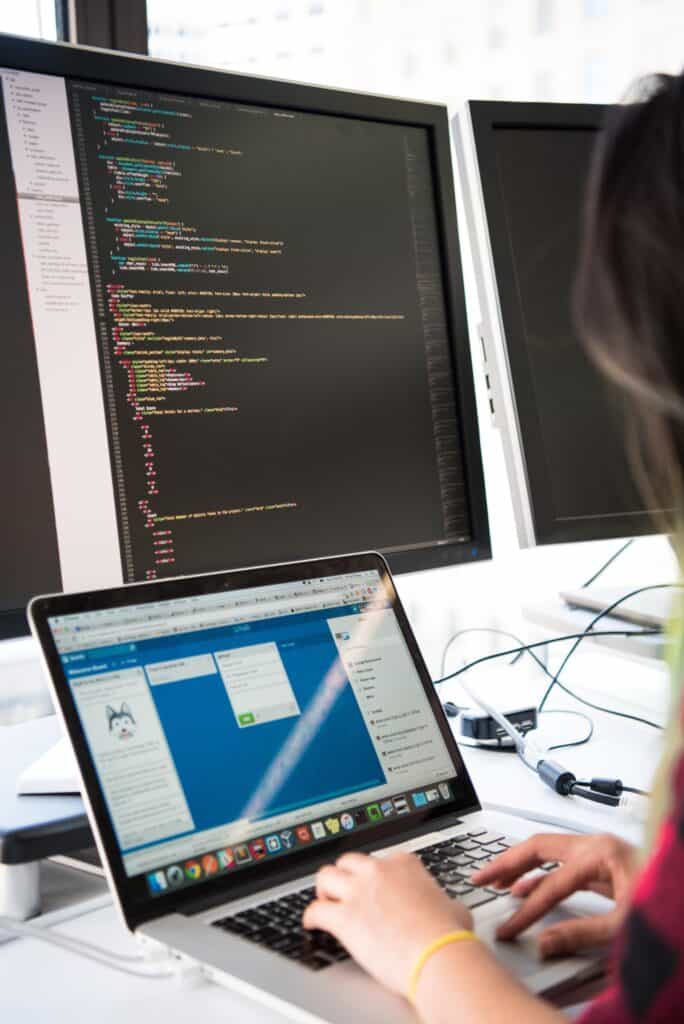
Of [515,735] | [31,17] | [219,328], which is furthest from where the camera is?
[31,17]

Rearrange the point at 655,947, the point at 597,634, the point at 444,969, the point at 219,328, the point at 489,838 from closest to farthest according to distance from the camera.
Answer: the point at 655,947 < the point at 444,969 < the point at 489,838 < the point at 219,328 < the point at 597,634

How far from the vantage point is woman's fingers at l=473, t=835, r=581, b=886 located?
664 mm

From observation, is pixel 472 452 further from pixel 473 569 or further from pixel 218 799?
pixel 473 569

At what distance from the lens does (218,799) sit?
678 mm

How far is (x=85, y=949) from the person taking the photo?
0.65m

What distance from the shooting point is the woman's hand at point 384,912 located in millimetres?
542

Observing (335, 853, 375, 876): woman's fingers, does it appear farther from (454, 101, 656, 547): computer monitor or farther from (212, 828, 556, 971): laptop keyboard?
(454, 101, 656, 547): computer monitor

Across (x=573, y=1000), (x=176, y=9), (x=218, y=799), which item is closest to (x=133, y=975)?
(x=218, y=799)

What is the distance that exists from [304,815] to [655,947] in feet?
1.10

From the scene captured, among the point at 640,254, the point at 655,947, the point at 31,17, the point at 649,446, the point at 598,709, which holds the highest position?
the point at 31,17

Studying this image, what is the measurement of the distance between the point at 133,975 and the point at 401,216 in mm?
704

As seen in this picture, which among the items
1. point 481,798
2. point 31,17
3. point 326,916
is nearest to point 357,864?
point 326,916

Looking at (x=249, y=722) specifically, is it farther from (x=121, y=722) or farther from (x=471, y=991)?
(x=471, y=991)

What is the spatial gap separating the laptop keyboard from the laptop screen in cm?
4
